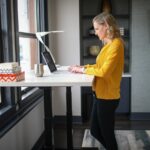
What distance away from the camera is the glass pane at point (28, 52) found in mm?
3576

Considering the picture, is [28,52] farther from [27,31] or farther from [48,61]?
[48,61]

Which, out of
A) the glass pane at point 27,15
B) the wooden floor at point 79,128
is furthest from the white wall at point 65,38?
the glass pane at point 27,15

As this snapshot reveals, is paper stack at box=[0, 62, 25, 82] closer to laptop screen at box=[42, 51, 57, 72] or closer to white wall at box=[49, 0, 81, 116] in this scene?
laptop screen at box=[42, 51, 57, 72]

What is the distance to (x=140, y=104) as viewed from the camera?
474 centimetres

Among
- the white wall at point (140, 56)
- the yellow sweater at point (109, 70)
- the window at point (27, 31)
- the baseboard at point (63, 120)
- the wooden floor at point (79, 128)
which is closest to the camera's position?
the yellow sweater at point (109, 70)

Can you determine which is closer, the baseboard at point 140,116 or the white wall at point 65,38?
the white wall at point 65,38

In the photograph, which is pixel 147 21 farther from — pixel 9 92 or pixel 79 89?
pixel 9 92

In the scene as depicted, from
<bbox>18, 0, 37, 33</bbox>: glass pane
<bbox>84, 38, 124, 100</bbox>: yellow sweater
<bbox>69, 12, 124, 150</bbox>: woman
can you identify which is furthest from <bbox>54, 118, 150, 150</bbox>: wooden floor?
<bbox>18, 0, 37, 33</bbox>: glass pane

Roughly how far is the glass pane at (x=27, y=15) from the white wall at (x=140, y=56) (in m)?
1.53

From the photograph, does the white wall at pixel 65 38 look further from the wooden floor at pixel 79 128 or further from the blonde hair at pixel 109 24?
the blonde hair at pixel 109 24

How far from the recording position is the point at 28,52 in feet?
12.8

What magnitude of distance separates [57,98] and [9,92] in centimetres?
197

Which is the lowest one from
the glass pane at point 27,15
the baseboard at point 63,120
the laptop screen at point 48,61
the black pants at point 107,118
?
the baseboard at point 63,120

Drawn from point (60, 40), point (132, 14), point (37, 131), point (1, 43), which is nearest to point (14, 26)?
point (1, 43)
